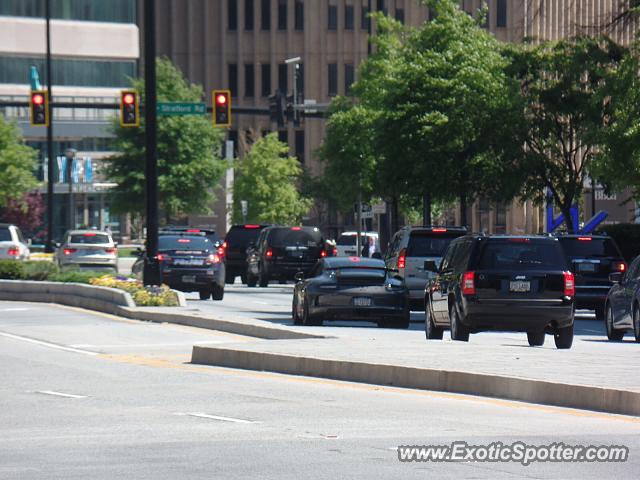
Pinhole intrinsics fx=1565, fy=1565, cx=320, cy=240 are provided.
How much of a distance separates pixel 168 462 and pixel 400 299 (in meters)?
19.0

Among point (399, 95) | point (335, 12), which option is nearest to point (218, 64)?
point (335, 12)

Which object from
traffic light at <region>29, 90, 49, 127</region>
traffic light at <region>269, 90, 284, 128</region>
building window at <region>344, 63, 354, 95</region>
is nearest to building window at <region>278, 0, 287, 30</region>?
building window at <region>344, 63, 354, 95</region>

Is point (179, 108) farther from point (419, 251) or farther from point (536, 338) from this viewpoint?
point (536, 338)

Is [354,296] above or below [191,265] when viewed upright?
below

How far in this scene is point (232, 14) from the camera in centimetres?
12050

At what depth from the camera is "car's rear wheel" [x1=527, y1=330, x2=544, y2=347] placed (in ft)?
82.1

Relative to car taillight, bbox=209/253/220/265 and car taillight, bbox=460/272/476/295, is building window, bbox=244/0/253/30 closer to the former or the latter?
car taillight, bbox=209/253/220/265

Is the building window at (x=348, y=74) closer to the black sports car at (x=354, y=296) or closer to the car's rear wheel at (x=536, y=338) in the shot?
the black sports car at (x=354, y=296)

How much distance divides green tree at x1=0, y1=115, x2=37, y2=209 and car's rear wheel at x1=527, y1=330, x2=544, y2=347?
188 feet

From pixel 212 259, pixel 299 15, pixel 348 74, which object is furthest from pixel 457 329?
pixel 299 15

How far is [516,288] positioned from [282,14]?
97.9 meters

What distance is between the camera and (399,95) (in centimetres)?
5038

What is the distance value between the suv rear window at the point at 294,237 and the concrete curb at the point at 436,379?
27.4 m

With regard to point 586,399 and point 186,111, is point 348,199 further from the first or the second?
point 586,399
